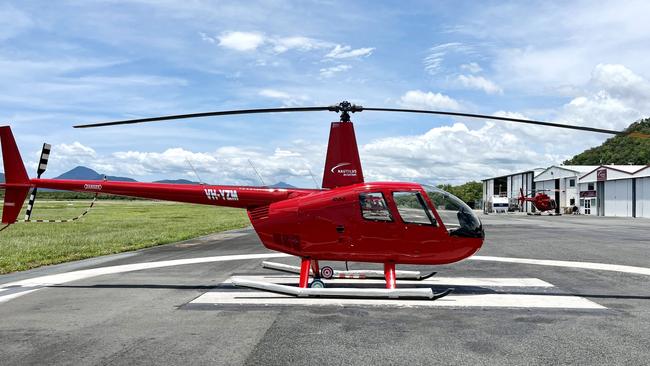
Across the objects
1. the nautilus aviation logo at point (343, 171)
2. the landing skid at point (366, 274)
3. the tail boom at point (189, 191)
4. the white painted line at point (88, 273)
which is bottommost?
the white painted line at point (88, 273)

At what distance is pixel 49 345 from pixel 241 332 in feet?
7.71

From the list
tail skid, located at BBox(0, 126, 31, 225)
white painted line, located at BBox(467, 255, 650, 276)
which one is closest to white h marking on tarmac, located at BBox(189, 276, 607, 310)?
white painted line, located at BBox(467, 255, 650, 276)

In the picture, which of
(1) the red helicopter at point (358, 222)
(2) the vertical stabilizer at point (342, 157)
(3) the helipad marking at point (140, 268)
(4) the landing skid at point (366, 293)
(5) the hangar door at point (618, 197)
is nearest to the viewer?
(4) the landing skid at point (366, 293)

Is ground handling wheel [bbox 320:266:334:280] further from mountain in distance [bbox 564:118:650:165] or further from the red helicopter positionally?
mountain in distance [bbox 564:118:650:165]

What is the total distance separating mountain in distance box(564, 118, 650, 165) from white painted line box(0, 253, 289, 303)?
102 metres

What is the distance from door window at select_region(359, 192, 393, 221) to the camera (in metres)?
9.03

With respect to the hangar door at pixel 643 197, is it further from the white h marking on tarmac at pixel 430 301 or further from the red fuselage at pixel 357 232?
the red fuselage at pixel 357 232

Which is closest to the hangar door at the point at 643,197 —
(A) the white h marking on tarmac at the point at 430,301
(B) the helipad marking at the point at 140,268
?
(B) the helipad marking at the point at 140,268

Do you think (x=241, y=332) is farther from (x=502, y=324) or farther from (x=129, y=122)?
(x=129, y=122)

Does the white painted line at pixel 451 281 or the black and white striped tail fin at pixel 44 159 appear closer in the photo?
the white painted line at pixel 451 281

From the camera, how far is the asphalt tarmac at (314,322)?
5.54 m

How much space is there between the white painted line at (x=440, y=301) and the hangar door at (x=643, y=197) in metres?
58.5

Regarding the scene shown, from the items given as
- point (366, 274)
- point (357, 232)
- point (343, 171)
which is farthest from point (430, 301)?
point (343, 171)

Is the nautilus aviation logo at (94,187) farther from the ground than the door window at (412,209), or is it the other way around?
the nautilus aviation logo at (94,187)
